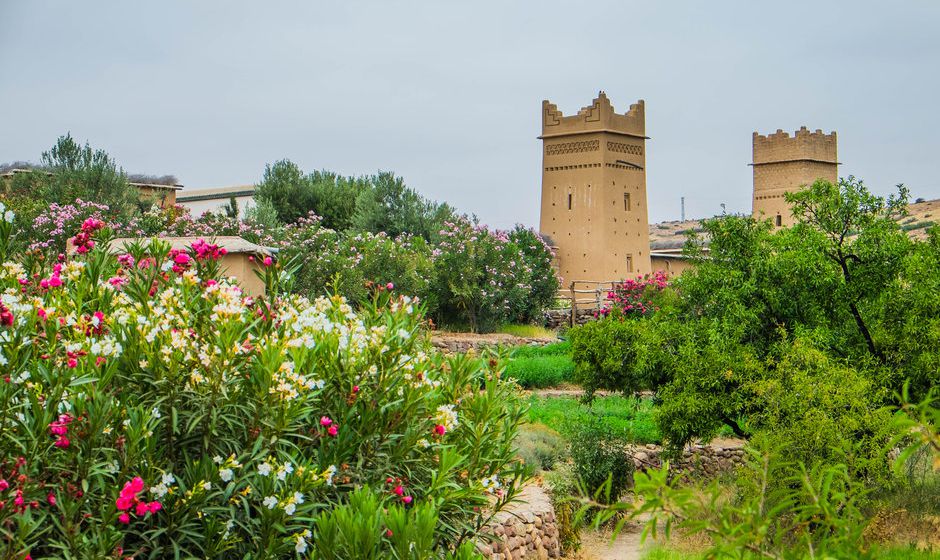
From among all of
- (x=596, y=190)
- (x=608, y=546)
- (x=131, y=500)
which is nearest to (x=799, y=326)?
(x=608, y=546)

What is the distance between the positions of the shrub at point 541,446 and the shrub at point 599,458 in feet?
1.04

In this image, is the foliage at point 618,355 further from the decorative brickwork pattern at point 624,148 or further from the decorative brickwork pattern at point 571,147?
the decorative brickwork pattern at point 624,148

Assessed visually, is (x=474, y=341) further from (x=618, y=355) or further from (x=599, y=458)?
(x=599, y=458)

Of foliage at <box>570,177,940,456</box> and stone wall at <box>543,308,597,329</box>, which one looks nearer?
foliage at <box>570,177,940,456</box>

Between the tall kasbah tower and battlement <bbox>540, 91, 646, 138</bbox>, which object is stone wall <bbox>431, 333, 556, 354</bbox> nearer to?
the tall kasbah tower

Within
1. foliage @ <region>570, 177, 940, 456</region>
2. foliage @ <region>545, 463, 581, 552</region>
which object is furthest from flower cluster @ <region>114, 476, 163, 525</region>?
foliage @ <region>570, 177, 940, 456</region>

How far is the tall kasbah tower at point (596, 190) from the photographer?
39.0m

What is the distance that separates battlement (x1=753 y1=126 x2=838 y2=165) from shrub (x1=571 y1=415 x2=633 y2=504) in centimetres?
3085

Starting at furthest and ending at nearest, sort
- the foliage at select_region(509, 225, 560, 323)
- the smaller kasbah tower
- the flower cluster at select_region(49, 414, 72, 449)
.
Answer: the smaller kasbah tower
the foliage at select_region(509, 225, 560, 323)
the flower cluster at select_region(49, 414, 72, 449)

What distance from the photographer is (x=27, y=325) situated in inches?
215

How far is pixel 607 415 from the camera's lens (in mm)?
17797

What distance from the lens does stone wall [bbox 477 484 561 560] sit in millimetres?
9406

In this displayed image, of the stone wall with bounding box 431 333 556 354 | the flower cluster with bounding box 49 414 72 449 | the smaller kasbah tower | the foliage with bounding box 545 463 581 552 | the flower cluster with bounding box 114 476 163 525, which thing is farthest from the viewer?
the smaller kasbah tower

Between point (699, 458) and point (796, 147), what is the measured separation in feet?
97.3
